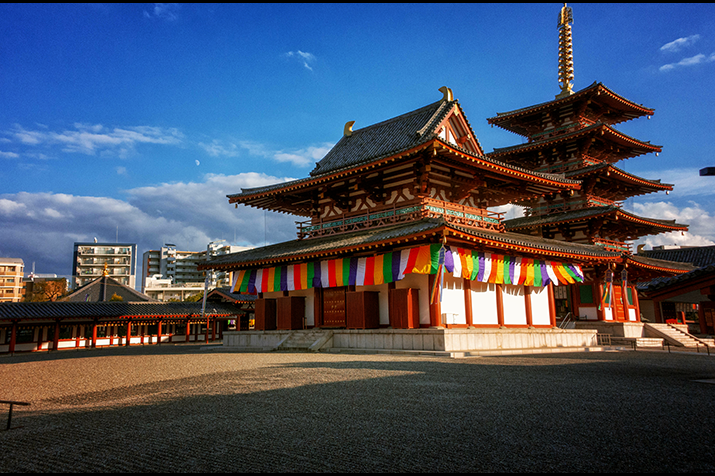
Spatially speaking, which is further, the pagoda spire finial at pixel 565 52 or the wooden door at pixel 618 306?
the pagoda spire finial at pixel 565 52

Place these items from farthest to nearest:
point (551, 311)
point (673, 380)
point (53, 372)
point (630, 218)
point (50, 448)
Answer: point (630, 218), point (551, 311), point (53, 372), point (673, 380), point (50, 448)

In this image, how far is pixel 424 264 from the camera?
20344 millimetres

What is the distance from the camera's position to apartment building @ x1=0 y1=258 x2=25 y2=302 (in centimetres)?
9444

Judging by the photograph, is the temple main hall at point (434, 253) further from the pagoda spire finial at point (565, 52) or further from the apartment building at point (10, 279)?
the apartment building at point (10, 279)

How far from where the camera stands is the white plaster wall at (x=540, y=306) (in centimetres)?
2533

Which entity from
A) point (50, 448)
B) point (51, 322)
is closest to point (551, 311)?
point (50, 448)

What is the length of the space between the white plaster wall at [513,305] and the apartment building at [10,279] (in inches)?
4104

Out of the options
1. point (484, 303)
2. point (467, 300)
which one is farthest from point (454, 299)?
point (484, 303)

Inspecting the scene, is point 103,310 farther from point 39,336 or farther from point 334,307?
Answer: point 334,307

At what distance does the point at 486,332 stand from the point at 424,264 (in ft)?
13.4

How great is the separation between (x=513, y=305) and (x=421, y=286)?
590 centimetres

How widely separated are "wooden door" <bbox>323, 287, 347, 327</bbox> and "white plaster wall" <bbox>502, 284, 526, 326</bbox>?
8313 mm

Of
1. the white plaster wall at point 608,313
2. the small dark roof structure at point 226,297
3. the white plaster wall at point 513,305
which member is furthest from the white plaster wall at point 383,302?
the small dark roof structure at point 226,297

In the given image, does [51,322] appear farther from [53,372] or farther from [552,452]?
[552,452]
